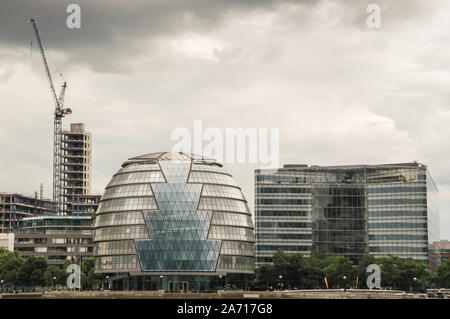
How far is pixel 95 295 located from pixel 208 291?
3385cm
